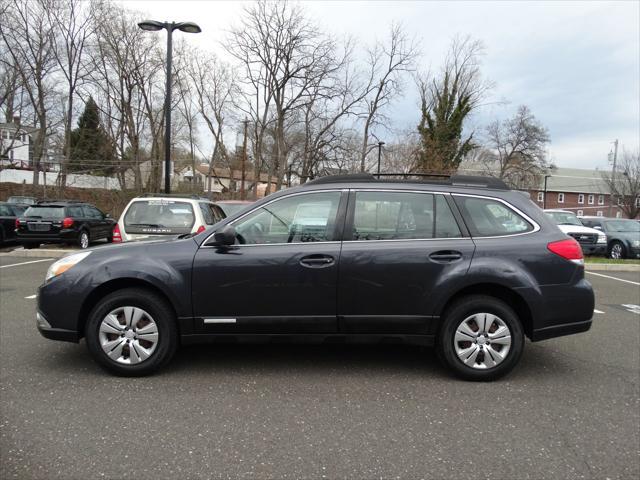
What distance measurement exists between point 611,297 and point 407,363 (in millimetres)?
6076

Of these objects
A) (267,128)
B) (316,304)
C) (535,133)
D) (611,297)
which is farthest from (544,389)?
(535,133)

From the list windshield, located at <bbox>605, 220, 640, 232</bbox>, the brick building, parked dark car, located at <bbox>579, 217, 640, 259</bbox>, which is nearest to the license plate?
parked dark car, located at <bbox>579, 217, 640, 259</bbox>

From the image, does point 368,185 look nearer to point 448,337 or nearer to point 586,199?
point 448,337

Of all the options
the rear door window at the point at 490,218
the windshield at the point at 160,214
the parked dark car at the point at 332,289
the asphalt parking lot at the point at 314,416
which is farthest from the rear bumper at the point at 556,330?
the windshield at the point at 160,214

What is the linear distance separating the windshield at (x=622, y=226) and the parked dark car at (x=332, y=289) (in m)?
14.8

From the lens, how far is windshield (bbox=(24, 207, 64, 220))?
13.7m

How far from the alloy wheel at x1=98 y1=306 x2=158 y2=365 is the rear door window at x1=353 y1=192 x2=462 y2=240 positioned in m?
1.94

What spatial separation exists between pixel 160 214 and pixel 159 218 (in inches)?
3.3

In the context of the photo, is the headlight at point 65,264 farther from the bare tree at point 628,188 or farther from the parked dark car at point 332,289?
the bare tree at point 628,188

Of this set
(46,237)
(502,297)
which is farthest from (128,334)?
(46,237)

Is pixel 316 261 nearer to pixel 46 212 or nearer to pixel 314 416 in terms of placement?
pixel 314 416

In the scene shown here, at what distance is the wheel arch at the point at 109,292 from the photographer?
155 inches

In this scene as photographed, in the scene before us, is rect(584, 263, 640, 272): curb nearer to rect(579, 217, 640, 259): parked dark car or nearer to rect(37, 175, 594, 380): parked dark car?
rect(579, 217, 640, 259): parked dark car

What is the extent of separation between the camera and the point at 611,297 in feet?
27.9
